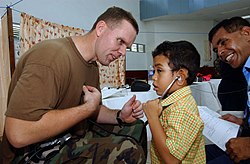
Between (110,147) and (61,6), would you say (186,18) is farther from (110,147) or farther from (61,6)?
(110,147)

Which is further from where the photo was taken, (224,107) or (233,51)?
(224,107)

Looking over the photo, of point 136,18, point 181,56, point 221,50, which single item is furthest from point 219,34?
point 136,18

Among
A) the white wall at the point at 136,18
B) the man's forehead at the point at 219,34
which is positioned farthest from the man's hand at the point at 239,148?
the white wall at the point at 136,18

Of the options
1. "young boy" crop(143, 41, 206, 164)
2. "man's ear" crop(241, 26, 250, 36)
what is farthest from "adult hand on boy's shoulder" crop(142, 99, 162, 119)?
"man's ear" crop(241, 26, 250, 36)

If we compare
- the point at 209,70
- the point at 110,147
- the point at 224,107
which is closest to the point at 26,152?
the point at 110,147

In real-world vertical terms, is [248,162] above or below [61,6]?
below

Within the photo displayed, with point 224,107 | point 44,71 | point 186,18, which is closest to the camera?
point 44,71

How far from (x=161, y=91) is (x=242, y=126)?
51 cm

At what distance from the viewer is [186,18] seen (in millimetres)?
6258

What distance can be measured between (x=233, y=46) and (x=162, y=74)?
426 mm

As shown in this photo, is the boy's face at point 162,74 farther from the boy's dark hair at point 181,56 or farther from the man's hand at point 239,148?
the man's hand at point 239,148

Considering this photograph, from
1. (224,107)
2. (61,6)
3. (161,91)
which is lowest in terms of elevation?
(224,107)

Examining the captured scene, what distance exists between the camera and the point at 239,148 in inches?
40.3

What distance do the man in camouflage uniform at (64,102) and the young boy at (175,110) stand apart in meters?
0.12
